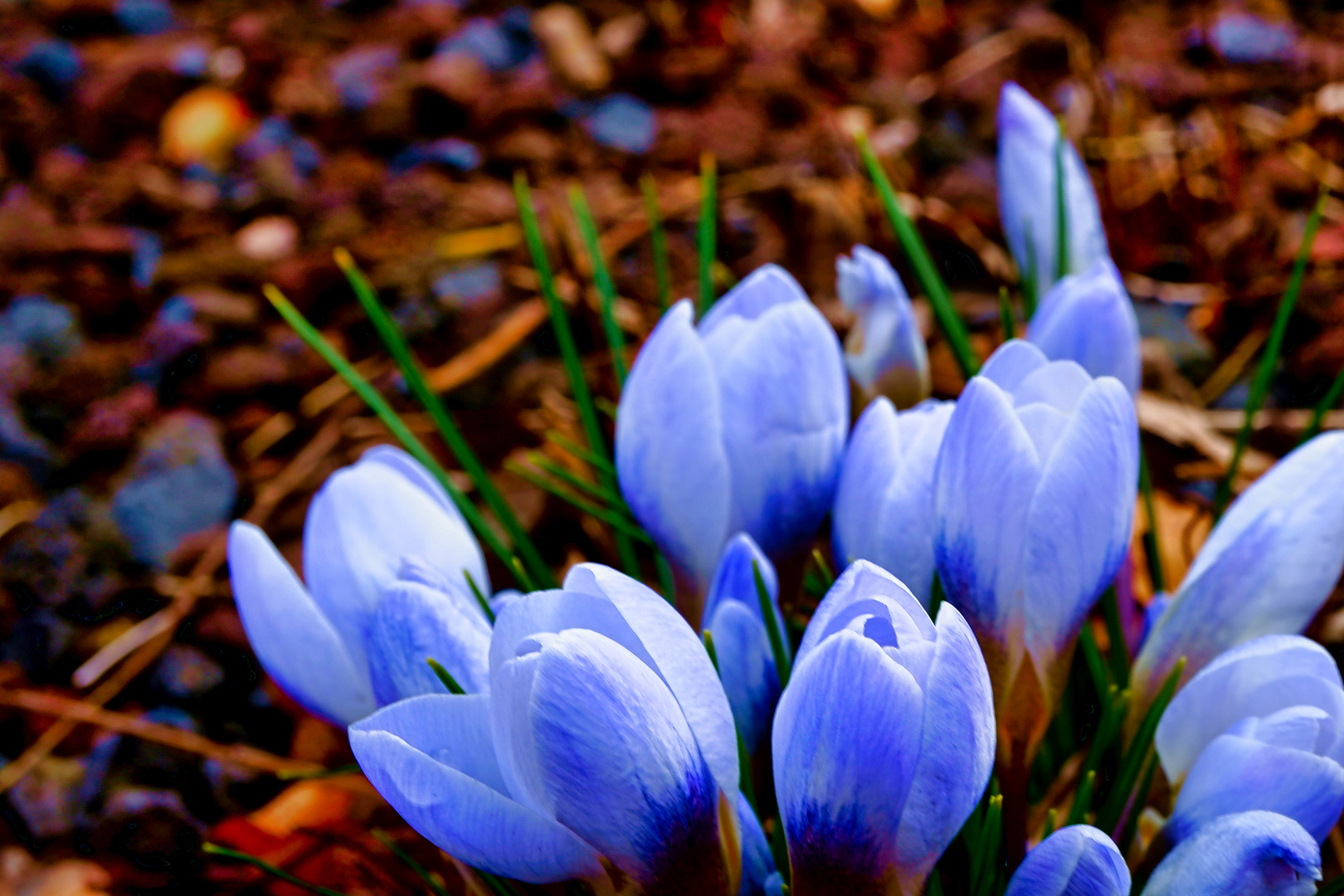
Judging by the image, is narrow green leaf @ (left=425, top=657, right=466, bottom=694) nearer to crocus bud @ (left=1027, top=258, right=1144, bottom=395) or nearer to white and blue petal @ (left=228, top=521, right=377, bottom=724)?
white and blue petal @ (left=228, top=521, right=377, bottom=724)

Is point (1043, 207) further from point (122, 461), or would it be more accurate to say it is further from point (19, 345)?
point (19, 345)

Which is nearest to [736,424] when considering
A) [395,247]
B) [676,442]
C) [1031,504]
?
[676,442]

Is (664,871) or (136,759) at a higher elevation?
(664,871)

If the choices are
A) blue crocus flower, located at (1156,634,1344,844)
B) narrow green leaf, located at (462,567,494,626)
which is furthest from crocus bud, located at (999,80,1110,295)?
narrow green leaf, located at (462,567,494,626)

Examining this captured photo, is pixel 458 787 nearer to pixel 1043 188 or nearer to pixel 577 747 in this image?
pixel 577 747

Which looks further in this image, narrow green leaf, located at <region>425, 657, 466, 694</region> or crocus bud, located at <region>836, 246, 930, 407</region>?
crocus bud, located at <region>836, 246, 930, 407</region>

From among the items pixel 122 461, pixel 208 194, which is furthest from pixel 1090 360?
pixel 208 194

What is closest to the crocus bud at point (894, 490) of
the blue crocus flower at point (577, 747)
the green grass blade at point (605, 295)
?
the blue crocus flower at point (577, 747)
